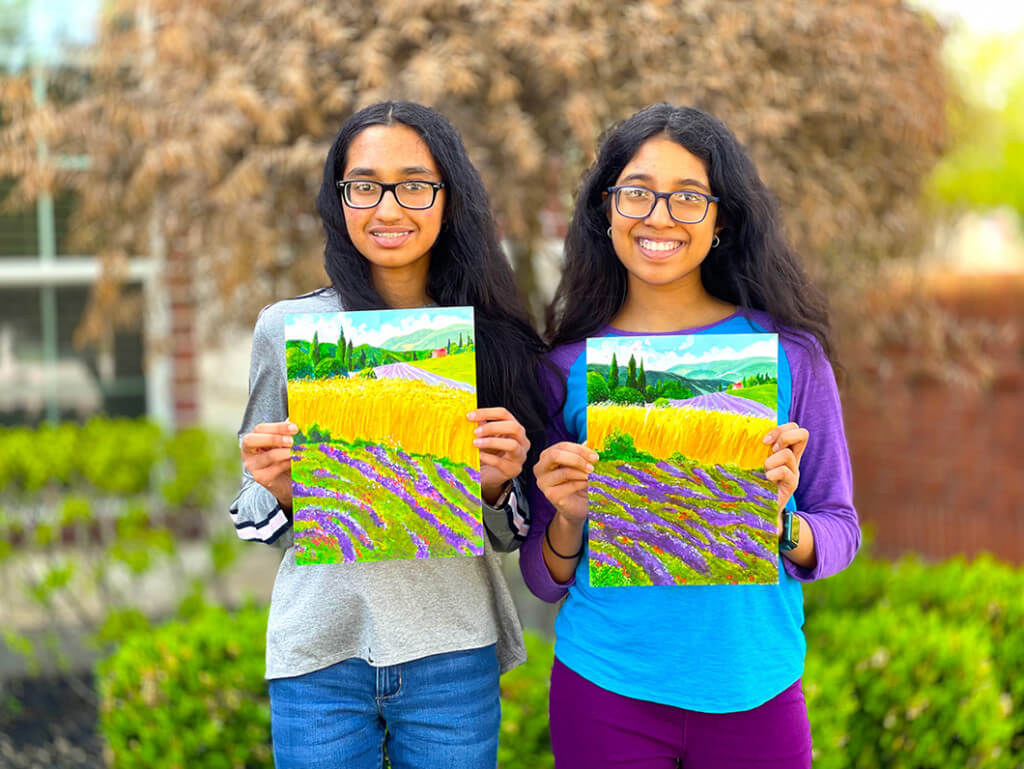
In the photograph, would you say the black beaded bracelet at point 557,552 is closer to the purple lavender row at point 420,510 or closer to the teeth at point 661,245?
the purple lavender row at point 420,510

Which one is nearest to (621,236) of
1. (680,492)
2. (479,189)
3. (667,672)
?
(479,189)

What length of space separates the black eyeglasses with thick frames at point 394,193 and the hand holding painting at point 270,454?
1.43 feet

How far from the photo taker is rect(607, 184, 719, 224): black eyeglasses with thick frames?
6.17 feet

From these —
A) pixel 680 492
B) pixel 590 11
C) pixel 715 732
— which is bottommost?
pixel 715 732

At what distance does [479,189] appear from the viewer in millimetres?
1987

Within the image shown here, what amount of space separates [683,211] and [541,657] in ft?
5.87

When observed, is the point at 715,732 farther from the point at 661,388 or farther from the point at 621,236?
Answer: the point at 621,236

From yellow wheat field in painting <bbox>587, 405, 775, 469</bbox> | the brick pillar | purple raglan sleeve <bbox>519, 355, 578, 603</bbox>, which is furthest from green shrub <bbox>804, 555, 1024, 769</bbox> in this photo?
the brick pillar

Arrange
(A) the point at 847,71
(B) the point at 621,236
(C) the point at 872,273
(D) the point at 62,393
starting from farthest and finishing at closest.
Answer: (D) the point at 62,393, (C) the point at 872,273, (A) the point at 847,71, (B) the point at 621,236

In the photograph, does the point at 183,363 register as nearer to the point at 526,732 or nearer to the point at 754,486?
the point at 526,732

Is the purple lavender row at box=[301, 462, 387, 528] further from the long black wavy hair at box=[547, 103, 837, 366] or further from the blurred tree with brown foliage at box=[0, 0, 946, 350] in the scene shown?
the blurred tree with brown foliage at box=[0, 0, 946, 350]

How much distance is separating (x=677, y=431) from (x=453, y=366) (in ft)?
1.37

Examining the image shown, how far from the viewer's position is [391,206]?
1.87 m

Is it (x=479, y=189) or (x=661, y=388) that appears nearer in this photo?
(x=661, y=388)
